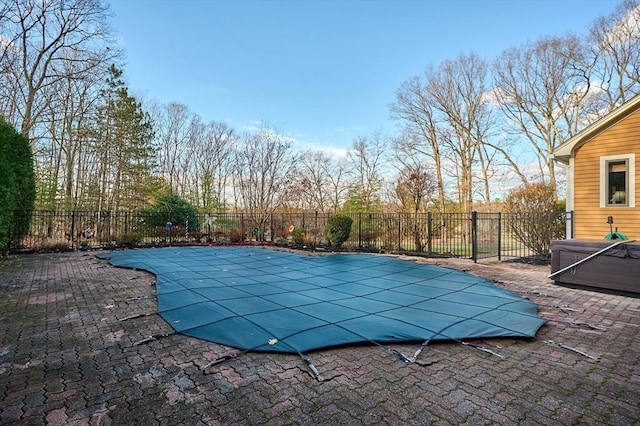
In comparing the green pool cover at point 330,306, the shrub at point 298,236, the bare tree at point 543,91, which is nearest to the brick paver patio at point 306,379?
the green pool cover at point 330,306

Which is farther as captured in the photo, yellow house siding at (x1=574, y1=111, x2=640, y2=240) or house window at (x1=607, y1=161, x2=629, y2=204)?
house window at (x1=607, y1=161, x2=629, y2=204)

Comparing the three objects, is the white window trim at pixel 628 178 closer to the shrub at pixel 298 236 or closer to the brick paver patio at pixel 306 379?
the brick paver patio at pixel 306 379

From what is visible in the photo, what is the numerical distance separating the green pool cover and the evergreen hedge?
14.8 ft

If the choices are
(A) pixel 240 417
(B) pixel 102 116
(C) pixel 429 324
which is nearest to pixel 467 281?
(C) pixel 429 324

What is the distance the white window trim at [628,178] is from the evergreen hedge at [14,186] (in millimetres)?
14616

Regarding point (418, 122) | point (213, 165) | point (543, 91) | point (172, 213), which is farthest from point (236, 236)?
point (543, 91)

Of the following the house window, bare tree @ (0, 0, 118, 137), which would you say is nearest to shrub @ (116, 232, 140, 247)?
bare tree @ (0, 0, 118, 137)

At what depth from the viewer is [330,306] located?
13.1 feet

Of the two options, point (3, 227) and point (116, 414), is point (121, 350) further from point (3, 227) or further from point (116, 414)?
point (3, 227)

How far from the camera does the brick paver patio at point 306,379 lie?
1.82 metres

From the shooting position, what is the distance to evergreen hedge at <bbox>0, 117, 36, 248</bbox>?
25.8 ft

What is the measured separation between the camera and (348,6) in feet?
31.9

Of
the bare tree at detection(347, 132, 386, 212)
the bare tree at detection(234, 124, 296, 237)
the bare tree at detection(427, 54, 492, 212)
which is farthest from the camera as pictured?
the bare tree at detection(347, 132, 386, 212)

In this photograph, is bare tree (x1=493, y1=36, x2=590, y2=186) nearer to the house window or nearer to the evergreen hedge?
the house window
